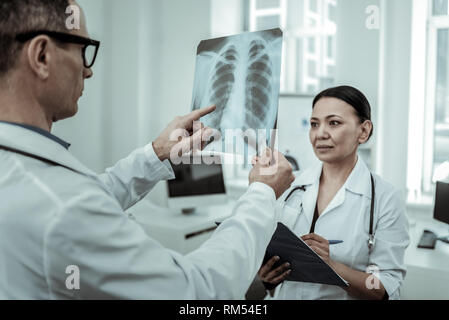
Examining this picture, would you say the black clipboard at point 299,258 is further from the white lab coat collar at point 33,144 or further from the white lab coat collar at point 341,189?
the white lab coat collar at point 33,144

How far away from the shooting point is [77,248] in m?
0.54

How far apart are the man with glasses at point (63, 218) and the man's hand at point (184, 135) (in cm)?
27

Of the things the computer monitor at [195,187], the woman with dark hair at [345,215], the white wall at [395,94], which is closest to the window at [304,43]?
the white wall at [395,94]

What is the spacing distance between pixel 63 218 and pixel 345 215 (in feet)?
3.00

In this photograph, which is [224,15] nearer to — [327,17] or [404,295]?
[327,17]

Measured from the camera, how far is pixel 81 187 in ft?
1.88

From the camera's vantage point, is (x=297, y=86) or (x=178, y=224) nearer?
(x=178, y=224)

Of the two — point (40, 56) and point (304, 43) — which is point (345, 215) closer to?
point (40, 56)

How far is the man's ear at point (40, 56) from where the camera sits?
0.63 m

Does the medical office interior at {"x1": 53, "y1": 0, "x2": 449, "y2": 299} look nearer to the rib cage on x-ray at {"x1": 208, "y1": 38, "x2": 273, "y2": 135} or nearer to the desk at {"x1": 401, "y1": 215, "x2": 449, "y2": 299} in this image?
the desk at {"x1": 401, "y1": 215, "x2": 449, "y2": 299}

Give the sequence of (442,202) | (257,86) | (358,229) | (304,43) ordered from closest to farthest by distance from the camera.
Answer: (257,86)
(358,229)
(442,202)
(304,43)

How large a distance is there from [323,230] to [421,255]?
0.76m

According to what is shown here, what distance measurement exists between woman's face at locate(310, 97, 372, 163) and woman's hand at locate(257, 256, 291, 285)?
0.43 m

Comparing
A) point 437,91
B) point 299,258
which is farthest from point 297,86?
point 299,258
